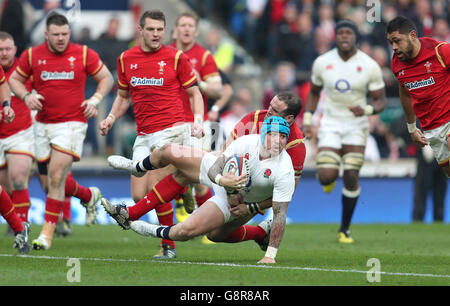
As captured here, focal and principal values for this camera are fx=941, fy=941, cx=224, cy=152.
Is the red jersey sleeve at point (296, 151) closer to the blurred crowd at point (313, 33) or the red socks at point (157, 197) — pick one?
the red socks at point (157, 197)

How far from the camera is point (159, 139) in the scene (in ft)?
34.3

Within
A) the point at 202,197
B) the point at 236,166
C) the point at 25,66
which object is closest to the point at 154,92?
the point at 25,66

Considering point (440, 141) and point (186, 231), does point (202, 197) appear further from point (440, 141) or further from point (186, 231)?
point (440, 141)

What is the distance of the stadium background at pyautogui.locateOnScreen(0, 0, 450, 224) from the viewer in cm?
1733

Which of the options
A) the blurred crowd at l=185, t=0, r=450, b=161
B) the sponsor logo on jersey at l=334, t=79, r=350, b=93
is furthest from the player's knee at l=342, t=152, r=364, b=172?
the blurred crowd at l=185, t=0, r=450, b=161

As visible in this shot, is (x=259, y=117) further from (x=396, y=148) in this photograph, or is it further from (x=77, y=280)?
(x=396, y=148)

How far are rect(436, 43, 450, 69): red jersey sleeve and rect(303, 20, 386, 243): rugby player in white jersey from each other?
3136 mm

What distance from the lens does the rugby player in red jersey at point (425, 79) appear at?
31.8 feet

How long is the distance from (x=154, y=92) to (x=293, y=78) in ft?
27.6

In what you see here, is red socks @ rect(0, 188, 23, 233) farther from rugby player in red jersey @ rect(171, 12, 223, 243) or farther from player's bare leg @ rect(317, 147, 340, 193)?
player's bare leg @ rect(317, 147, 340, 193)

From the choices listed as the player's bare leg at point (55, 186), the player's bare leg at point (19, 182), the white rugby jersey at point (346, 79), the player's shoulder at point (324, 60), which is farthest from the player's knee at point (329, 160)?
the player's bare leg at point (19, 182)

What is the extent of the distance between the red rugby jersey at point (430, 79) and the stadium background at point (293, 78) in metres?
7.31
